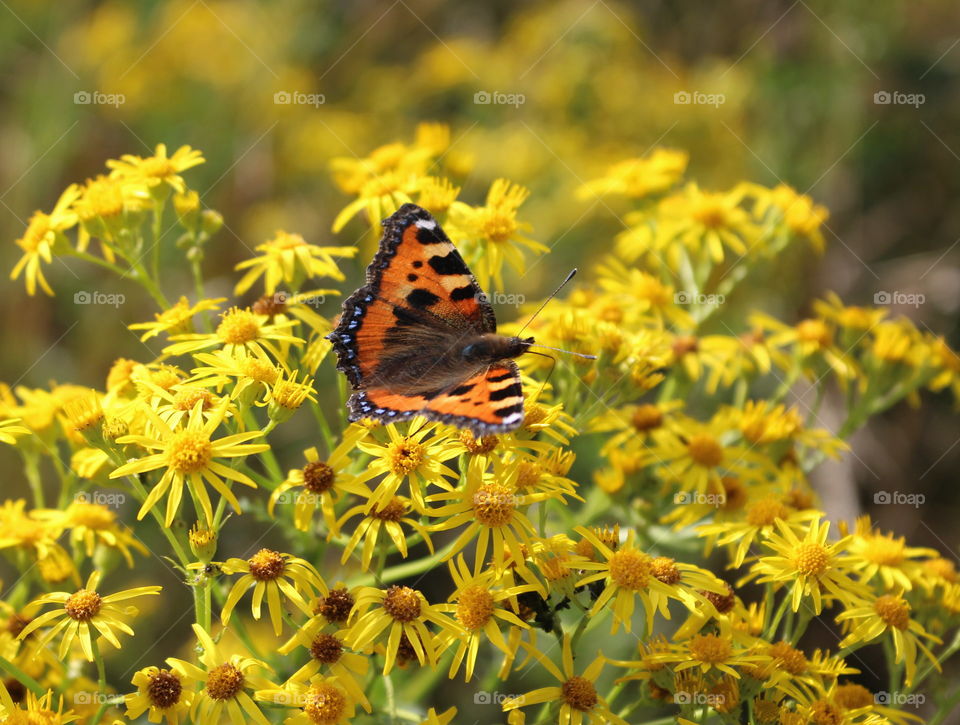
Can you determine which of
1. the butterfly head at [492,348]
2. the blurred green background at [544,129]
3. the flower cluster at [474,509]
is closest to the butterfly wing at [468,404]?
the flower cluster at [474,509]

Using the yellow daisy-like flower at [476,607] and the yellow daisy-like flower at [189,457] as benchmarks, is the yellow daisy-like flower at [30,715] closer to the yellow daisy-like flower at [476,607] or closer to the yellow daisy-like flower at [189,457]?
the yellow daisy-like flower at [189,457]

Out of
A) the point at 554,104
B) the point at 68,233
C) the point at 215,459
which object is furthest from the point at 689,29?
the point at 215,459

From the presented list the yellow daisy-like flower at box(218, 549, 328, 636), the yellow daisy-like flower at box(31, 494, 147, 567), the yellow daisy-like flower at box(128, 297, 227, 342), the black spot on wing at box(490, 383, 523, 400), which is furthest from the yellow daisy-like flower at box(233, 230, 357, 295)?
the yellow daisy-like flower at box(218, 549, 328, 636)

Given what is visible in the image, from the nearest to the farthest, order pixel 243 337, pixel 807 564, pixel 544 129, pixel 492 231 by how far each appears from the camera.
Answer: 1. pixel 807 564
2. pixel 243 337
3. pixel 492 231
4. pixel 544 129

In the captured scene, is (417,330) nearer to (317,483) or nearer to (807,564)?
(317,483)

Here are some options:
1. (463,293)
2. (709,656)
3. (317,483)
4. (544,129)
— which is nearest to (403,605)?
(317,483)

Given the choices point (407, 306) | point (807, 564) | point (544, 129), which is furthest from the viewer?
point (544, 129)
